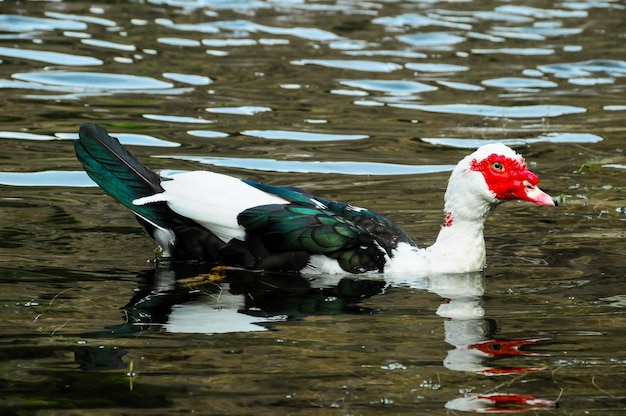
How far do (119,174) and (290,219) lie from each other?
44.8 inches

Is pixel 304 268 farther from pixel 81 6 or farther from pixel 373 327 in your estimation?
pixel 81 6

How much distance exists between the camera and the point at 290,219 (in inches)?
302

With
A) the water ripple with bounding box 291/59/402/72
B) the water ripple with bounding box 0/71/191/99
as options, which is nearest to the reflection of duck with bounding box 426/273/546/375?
the water ripple with bounding box 0/71/191/99

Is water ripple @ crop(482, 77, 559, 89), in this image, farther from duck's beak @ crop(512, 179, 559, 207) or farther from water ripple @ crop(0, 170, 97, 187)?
duck's beak @ crop(512, 179, 559, 207)

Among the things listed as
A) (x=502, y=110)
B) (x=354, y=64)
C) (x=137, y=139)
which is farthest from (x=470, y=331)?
(x=354, y=64)

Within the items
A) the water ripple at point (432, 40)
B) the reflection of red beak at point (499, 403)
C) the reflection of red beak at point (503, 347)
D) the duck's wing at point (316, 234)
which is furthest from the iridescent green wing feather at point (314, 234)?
the water ripple at point (432, 40)

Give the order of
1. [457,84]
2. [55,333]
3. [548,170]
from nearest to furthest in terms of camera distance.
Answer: [55,333] → [548,170] → [457,84]

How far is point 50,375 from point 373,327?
1789 mm

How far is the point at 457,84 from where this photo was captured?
14.5 metres

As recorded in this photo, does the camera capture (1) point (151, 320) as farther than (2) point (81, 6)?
No

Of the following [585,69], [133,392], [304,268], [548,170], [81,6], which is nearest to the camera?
[133,392]

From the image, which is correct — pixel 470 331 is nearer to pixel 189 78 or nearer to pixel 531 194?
pixel 531 194

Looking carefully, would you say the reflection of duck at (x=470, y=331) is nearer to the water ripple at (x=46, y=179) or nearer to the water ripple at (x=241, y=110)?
Result: the water ripple at (x=46, y=179)

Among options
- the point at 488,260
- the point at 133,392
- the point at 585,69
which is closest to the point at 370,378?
the point at 133,392
